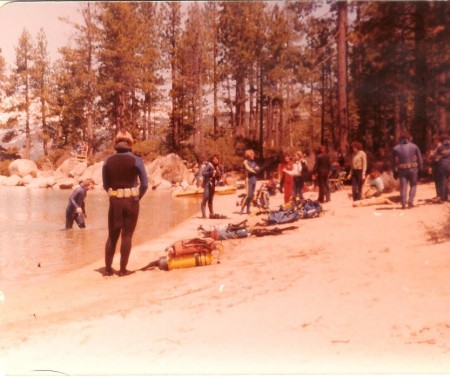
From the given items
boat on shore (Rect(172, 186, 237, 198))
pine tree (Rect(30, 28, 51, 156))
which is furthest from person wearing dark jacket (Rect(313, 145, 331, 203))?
pine tree (Rect(30, 28, 51, 156))

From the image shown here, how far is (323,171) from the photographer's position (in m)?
6.66

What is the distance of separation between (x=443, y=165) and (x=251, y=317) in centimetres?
269

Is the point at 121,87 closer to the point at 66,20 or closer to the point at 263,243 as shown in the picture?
the point at 66,20

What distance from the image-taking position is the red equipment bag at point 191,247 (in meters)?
5.09

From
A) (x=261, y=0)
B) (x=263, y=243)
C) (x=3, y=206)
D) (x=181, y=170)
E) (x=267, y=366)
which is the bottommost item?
(x=267, y=366)

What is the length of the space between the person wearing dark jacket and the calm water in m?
2.16

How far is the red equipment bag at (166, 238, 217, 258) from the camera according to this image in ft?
16.7

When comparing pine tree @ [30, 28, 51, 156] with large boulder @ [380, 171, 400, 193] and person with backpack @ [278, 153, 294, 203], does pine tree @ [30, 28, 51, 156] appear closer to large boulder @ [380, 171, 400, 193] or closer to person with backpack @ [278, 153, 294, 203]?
person with backpack @ [278, 153, 294, 203]

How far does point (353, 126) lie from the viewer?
235 inches

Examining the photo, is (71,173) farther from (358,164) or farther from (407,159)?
(407,159)

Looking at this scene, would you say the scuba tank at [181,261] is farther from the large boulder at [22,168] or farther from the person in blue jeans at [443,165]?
the person in blue jeans at [443,165]

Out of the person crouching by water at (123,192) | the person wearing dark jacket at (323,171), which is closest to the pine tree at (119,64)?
the person crouching by water at (123,192)

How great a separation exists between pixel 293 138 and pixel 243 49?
6.19 ft

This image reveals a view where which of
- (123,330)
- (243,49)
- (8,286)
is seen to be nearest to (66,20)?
(243,49)
